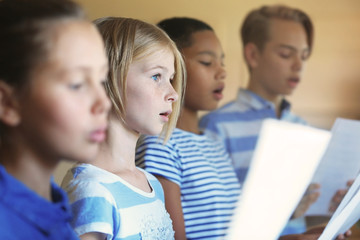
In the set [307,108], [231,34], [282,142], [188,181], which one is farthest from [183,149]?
[307,108]

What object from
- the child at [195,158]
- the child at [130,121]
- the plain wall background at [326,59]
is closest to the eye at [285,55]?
the plain wall background at [326,59]

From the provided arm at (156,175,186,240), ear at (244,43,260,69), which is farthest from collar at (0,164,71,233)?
ear at (244,43,260,69)

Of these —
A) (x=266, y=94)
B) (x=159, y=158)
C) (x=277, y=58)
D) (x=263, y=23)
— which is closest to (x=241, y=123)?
(x=266, y=94)

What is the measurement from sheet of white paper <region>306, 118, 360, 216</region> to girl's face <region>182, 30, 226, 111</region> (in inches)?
11.1

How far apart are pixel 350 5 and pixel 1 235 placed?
1.93 meters

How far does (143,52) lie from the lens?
65cm

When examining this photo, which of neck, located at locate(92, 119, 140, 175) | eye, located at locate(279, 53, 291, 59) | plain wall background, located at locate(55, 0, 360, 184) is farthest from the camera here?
plain wall background, located at locate(55, 0, 360, 184)

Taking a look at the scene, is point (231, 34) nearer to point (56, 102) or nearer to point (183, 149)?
point (183, 149)

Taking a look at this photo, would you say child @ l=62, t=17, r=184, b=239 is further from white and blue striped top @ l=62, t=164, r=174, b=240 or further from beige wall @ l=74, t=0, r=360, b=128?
beige wall @ l=74, t=0, r=360, b=128

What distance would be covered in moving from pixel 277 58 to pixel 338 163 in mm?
478

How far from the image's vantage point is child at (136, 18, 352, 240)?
0.82m

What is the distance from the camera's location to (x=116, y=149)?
673 millimetres

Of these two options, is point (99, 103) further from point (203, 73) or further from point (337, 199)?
point (337, 199)

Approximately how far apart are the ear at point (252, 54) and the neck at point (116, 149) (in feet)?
2.83
